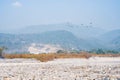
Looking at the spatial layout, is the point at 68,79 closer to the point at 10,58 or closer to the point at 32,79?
the point at 32,79

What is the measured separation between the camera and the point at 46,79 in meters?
26.6

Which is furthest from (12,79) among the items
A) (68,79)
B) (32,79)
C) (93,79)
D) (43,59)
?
(43,59)

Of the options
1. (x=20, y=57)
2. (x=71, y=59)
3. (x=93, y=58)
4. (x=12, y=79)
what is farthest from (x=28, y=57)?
(x=12, y=79)

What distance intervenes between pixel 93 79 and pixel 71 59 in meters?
38.5

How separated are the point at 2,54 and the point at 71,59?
12148 mm

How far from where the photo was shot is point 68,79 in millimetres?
26500

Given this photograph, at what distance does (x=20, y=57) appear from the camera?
63750mm

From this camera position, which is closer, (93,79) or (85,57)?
(93,79)

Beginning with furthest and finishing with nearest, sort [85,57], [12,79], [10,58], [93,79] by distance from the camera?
1. [85,57]
2. [10,58]
3. [12,79]
4. [93,79]

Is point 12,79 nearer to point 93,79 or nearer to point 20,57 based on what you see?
point 93,79

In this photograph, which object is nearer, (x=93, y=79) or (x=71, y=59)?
(x=93, y=79)

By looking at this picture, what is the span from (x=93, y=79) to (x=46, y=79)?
338cm

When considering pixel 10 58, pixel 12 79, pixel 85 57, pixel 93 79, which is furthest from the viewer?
pixel 85 57

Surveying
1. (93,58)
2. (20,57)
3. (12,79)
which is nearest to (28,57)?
(20,57)
